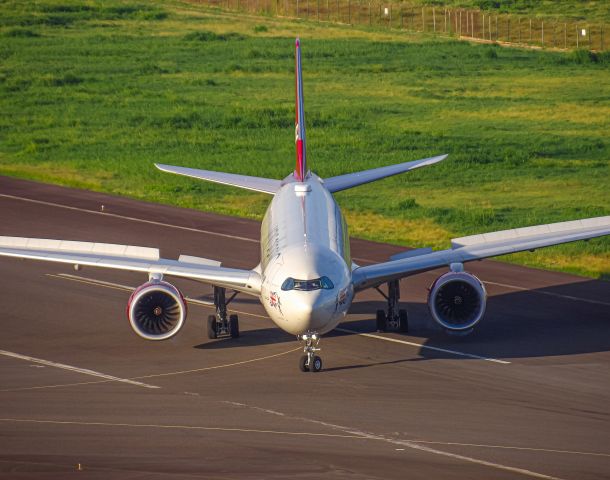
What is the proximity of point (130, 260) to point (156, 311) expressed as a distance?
207 cm

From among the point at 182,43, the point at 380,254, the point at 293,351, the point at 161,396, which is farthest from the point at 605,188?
the point at 182,43

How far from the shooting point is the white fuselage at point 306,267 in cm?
3322

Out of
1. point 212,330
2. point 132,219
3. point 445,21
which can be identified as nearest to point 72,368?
point 212,330

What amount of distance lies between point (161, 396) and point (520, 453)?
902 centimetres

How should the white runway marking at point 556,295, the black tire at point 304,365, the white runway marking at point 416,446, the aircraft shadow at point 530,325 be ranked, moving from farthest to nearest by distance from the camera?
the white runway marking at point 556,295, the aircraft shadow at point 530,325, the black tire at point 304,365, the white runway marking at point 416,446

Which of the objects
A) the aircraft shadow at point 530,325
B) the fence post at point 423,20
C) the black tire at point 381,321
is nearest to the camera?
the aircraft shadow at point 530,325

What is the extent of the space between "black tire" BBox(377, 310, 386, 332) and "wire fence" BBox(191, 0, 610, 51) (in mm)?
73902

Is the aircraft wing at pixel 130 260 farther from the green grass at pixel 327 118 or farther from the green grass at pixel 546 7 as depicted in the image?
the green grass at pixel 546 7

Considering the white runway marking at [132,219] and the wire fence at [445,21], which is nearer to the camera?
the white runway marking at [132,219]

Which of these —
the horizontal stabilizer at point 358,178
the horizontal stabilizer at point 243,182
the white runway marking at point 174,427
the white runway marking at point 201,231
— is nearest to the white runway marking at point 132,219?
the white runway marking at point 201,231

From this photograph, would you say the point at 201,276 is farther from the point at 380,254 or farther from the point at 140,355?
the point at 380,254

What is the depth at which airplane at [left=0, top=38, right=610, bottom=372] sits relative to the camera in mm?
33656

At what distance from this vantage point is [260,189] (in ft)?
138

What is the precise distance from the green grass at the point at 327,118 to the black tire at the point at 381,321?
10.6 metres
